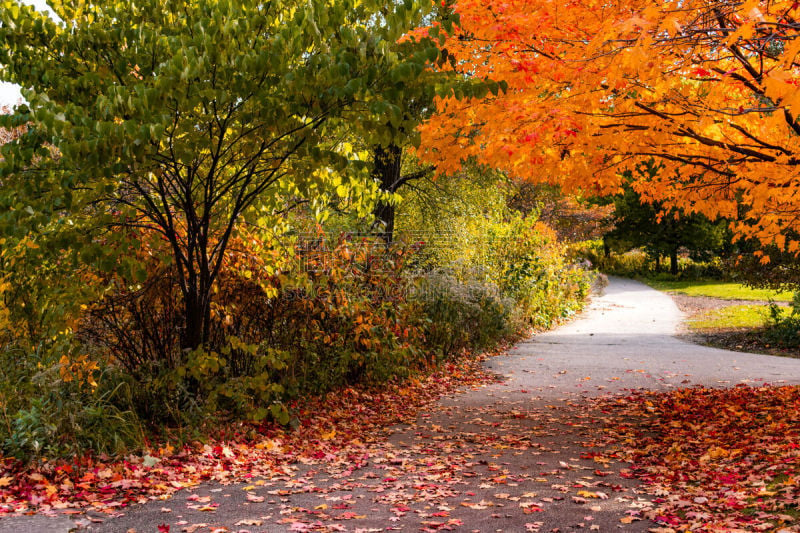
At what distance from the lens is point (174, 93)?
15.8 ft

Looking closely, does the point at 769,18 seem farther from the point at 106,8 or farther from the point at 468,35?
the point at 106,8

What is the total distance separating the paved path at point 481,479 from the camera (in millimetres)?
4449

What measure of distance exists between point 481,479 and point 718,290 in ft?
87.3

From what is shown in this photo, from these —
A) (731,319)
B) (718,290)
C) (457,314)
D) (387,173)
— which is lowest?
(731,319)

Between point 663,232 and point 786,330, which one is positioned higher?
point 663,232

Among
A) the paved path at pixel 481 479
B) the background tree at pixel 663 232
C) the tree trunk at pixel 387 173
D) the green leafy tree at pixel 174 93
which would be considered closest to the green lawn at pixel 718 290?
the background tree at pixel 663 232

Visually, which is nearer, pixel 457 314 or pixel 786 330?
pixel 457 314

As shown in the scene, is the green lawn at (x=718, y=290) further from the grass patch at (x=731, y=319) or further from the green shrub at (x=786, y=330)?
the green shrub at (x=786, y=330)

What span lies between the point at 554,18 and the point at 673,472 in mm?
4022

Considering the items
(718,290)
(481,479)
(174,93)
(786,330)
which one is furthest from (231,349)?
(718,290)

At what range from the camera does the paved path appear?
4.45 metres

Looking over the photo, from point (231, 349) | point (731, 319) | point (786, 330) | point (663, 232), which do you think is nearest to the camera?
point (231, 349)

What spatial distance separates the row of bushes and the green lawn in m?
16.2

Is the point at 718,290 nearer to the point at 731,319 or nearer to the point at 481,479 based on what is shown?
the point at 731,319
